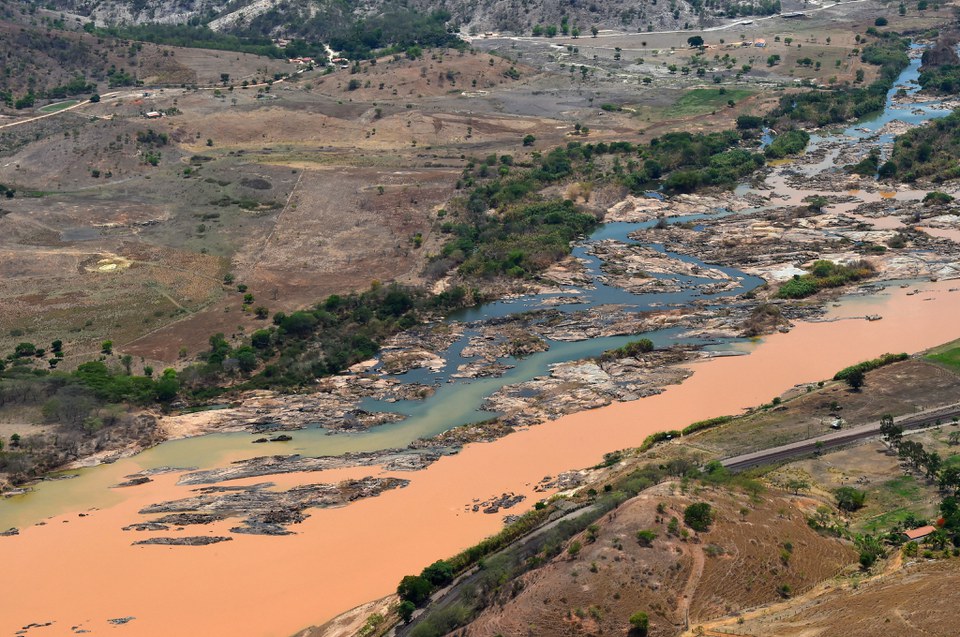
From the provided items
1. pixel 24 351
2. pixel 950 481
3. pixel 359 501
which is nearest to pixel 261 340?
pixel 24 351

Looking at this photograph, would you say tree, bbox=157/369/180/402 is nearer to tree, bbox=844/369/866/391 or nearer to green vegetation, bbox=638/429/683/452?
green vegetation, bbox=638/429/683/452

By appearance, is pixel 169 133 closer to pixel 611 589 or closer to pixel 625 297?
pixel 625 297

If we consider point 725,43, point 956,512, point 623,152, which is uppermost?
point 725,43

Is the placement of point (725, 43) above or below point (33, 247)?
above

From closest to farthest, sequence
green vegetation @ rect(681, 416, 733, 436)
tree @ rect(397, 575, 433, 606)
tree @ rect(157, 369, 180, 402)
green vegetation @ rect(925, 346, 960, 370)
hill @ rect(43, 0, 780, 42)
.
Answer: tree @ rect(397, 575, 433, 606) → green vegetation @ rect(681, 416, 733, 436) → green vegetation @ rect(925, 346, 960, 370) → tree @ rect(157, 369, 180, 402) → hill @ rect(43, 0, 780, 42)

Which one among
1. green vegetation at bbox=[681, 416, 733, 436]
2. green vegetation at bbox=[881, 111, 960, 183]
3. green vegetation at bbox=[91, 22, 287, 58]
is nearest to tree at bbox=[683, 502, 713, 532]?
green vegetation at bbox=[681, 416, 733, 436]

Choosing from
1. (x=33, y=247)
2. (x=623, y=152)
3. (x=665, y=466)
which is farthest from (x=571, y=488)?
(x=623, y=152)

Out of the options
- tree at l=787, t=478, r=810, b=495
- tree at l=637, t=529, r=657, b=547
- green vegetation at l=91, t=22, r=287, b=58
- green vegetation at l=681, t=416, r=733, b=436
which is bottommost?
green vegetation at l=681, t=416, r=733, b=436

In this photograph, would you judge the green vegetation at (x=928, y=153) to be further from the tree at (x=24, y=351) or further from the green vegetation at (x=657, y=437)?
the tree at (x=24, y=351)
